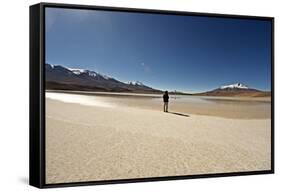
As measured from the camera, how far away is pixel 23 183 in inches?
286

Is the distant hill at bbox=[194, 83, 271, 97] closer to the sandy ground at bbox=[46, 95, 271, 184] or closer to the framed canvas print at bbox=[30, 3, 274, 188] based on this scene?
the framed canvas print at bbox=[30, 3, 274, 188]

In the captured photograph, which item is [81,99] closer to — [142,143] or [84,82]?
[84,82]

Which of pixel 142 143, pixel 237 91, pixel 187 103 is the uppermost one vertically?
pixel 237 91

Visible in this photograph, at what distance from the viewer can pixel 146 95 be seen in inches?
299

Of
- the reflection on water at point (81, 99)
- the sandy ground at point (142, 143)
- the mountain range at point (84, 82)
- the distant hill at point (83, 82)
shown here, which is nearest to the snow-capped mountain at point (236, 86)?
the sandy ground at point (142, 143)

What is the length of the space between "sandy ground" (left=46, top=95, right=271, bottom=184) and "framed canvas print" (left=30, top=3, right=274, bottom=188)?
1 cm

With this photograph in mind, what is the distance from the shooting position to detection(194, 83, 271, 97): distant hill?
798 centimetres

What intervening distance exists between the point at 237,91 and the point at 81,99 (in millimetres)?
1982

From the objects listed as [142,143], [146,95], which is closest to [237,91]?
[146,95]

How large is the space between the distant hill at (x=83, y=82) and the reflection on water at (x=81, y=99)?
8 cm

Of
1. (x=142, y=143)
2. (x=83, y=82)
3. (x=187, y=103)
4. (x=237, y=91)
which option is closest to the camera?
(x=83, y=82)

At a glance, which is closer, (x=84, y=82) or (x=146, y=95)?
(x=84, y=82)

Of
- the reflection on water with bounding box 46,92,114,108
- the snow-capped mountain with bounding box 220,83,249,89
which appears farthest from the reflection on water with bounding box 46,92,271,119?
the snow-capped mountain with bounding box 220,83,249,89

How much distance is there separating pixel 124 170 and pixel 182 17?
191 centimetres
